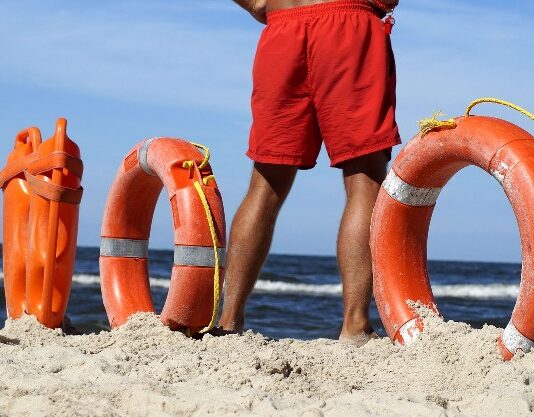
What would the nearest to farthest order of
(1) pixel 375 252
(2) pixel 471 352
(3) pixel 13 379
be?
1. (3) pixel 13 379
2. (2) pixel 471 352
3. (1) pixel 375 252

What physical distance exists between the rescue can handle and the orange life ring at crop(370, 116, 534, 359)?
170 centimetres

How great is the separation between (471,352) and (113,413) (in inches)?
51.2

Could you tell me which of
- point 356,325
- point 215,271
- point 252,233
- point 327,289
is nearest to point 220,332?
point 215,271

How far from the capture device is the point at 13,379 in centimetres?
264

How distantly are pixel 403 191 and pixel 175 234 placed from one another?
92cm

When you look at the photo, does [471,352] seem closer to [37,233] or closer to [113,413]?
[113,413]

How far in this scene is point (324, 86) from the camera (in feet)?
11.8

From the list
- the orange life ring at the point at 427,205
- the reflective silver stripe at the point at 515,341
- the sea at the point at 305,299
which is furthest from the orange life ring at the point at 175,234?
the sea at the point at 305,299

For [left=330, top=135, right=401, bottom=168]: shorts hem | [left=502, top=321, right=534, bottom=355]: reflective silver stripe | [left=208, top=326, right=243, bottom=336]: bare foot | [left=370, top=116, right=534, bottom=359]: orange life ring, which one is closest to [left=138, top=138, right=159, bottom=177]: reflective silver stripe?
[left=208, top=326, right=243, bottom=336]: bare foot

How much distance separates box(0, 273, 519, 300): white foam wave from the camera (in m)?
18.0

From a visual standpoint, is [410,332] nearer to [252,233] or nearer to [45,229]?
[252,233]

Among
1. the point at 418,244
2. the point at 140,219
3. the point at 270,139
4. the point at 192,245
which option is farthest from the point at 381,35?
the point at 140,219

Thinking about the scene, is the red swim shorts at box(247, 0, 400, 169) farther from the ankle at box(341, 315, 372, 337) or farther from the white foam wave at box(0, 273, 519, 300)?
the white foam wave at box(0, 273, 519, 300)

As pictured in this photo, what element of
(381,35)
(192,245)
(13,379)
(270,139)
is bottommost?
(13,379)
